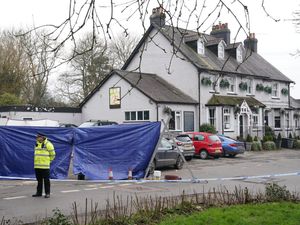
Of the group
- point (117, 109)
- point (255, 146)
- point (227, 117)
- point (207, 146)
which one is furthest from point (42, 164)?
point (227, 117)

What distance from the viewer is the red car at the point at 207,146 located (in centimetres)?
2756

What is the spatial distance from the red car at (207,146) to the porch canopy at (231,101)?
9.19 meters

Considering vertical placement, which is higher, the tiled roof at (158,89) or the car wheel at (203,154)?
the tiled roof at (158,89)

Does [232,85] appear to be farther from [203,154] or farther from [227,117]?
[203,154]

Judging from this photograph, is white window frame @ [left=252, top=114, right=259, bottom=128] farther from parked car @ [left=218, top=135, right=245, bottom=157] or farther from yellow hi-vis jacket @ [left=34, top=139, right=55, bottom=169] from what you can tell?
yellow hi-vis jacket @ [left=34, top=139, right=55, bottom=169]

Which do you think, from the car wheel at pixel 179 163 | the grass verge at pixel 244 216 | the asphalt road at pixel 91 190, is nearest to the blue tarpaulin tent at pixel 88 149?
the asphalt road at pixel 91 190

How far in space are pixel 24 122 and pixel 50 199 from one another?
19755 mm

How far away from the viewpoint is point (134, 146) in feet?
58.0

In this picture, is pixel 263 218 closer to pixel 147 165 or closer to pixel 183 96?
pixel 147 165

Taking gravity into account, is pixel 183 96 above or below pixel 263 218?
above

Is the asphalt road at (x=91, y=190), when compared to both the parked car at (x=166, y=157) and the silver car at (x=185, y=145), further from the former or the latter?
the silver car at (x=185, y=145)

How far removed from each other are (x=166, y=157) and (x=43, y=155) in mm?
8135

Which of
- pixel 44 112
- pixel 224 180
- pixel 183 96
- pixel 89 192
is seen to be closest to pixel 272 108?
pixel 183 96

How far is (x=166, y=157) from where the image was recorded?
2030 cm
